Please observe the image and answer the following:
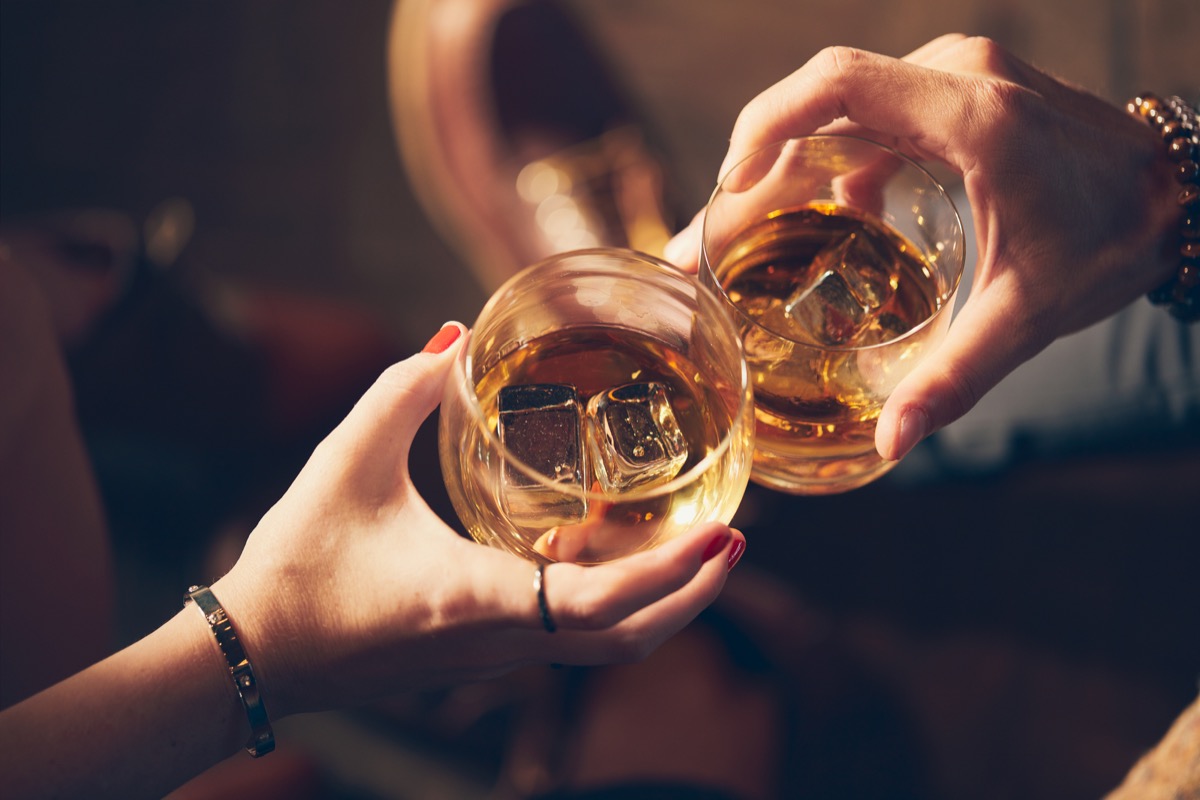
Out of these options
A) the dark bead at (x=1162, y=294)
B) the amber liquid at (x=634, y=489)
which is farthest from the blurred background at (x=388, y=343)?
the amber liquid at (x=634, y=489)

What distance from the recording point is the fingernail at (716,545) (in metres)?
0.72

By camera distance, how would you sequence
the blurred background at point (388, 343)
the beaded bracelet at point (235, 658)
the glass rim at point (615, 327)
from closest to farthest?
the glass rim at point (615, 327) < the beaded bracelet at point (235, 658) < the blurred background at point (388, 343)

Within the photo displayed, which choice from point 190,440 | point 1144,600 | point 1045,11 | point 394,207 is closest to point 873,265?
point 190,440

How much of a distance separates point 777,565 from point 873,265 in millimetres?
1011

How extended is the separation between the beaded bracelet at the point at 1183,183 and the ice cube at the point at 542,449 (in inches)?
30.0

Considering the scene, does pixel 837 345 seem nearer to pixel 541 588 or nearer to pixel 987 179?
pixel 987 179

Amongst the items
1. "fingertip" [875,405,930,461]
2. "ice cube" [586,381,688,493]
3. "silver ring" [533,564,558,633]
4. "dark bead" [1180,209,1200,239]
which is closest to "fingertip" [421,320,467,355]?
"ice cube" [586,381,688,493]

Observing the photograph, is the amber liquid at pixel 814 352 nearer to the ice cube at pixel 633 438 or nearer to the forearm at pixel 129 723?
the ice cube at pixel 633 438

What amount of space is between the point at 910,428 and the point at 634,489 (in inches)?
10.6

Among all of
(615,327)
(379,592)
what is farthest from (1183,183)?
(379,592)

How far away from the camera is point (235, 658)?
2.66 feet

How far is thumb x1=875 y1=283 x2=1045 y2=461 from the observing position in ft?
2.74

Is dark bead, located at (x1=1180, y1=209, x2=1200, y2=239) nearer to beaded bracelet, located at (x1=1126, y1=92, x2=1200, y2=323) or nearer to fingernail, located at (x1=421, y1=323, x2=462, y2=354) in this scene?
beaded bracelet, located at (x1=1126, y1=92, x2=1200, y2=323)

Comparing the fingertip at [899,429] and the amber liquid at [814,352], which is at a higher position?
the amber liquid at [814,352]
